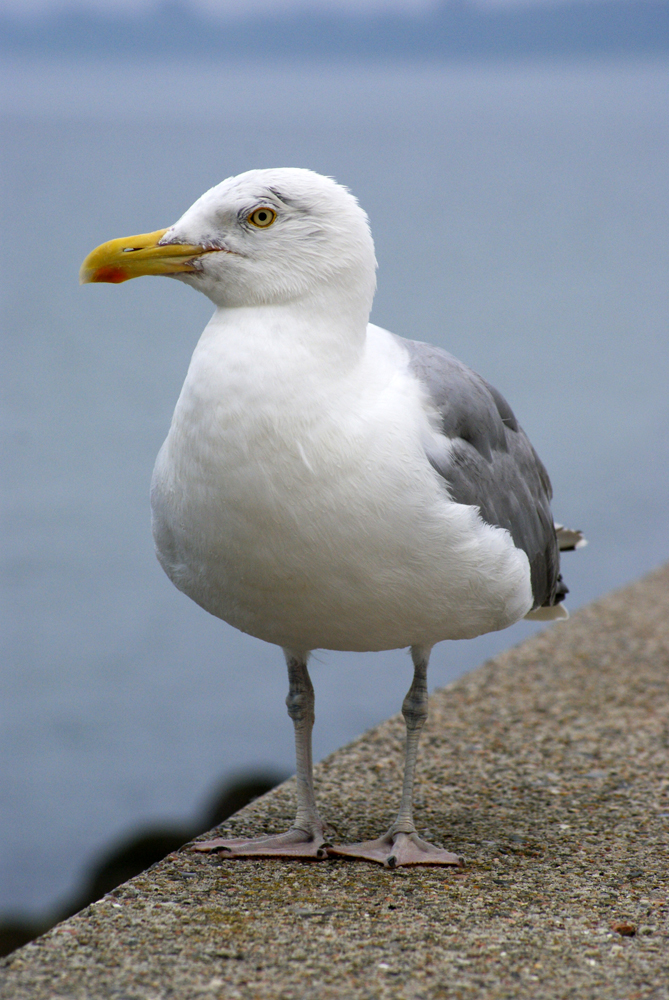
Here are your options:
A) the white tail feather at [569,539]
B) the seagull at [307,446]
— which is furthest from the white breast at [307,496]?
the white tail feather at [569,539]

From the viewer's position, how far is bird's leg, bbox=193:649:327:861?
3240 mm

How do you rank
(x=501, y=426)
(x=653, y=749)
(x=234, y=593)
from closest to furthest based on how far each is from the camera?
(x=234, y=593) → (x=501, y=426) → (x=653, y=749)

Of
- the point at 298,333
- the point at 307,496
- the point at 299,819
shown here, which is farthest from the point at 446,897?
the point at 298,333

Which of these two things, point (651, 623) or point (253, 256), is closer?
point (253, 256)

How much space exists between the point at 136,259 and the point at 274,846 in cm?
175

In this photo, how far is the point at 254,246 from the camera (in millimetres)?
2734

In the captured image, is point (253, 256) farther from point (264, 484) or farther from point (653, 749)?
point (653, 749)

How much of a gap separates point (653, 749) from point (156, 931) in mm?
2271

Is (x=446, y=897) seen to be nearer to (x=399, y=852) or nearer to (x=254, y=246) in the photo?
(x=399, y=852)

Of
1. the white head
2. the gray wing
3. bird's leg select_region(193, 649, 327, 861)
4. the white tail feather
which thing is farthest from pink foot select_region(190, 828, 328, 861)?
the white head

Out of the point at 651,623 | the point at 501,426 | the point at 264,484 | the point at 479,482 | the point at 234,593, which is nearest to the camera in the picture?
the point at 264,484

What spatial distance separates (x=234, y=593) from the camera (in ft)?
9.27

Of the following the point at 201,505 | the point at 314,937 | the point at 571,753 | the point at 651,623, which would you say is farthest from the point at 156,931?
the point at 651,623

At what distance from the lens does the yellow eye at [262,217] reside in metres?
2.73
